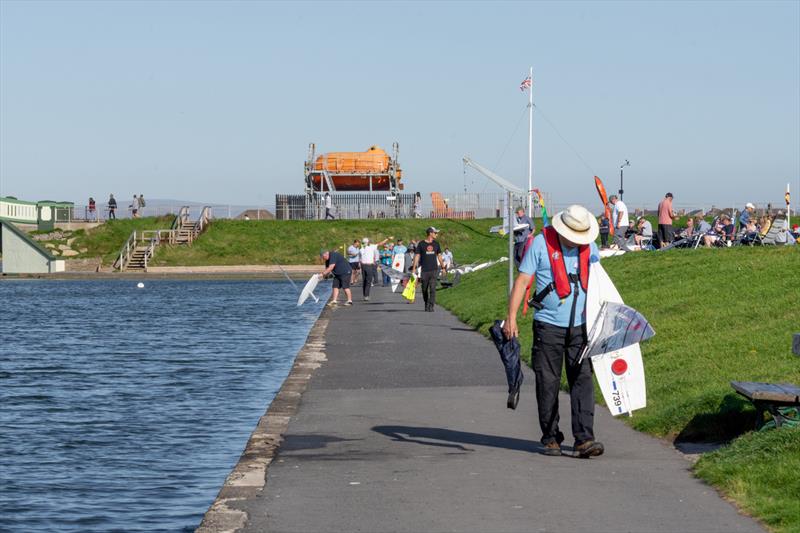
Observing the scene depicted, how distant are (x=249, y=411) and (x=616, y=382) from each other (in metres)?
5.95

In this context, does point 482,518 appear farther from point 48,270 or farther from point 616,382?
point 48,270

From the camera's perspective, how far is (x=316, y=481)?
898 centimetres

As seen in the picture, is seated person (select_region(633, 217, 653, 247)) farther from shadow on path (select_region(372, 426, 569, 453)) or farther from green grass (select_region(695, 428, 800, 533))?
green grass (select_region(695, 428, 800, 533))

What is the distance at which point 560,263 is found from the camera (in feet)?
32.2

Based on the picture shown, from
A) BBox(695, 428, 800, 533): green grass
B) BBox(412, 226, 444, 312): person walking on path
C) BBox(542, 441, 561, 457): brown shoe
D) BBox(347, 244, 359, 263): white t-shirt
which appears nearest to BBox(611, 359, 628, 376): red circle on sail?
BBox(542, 441, 561, 457): brown shoe

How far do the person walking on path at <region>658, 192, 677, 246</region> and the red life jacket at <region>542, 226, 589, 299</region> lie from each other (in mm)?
22590

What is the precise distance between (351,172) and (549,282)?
217 ft

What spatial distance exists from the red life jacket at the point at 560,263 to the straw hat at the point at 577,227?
0.13m

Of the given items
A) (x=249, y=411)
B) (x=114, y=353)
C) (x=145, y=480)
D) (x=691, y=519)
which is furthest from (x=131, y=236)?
(x=691, y=519)

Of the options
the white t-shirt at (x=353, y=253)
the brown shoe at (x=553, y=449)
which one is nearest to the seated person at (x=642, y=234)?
the white t-shirt at (x=353, y=253)

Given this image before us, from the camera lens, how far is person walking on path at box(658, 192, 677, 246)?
1260 inches

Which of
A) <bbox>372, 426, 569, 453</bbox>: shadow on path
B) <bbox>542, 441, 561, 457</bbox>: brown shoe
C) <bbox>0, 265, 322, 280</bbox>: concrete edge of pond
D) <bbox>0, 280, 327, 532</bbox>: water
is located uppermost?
<bbox>542, 441, 561, 457</bbox>: brown shoe

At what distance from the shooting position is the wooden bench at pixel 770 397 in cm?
932

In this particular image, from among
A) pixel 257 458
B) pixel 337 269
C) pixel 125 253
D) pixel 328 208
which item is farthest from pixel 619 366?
pixel 328 208
